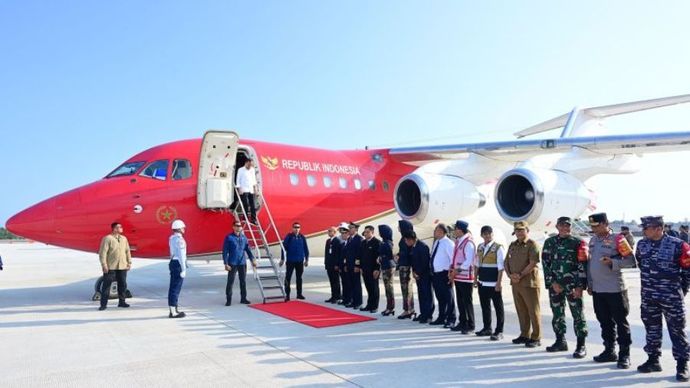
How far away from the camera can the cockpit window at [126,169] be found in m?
10.9

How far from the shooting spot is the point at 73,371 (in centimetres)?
549

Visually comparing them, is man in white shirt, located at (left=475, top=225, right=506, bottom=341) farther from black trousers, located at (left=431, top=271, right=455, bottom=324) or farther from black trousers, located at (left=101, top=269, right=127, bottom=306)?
black trousers, located at (left=101, top=269, right=127, bottom=306)

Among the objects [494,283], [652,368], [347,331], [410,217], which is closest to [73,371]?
[347,331]

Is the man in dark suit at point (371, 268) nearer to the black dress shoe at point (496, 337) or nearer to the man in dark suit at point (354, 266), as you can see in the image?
the man in dark suit at point (354, 266)

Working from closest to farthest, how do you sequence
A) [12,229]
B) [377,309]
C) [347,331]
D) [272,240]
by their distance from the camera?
1. [347,331]
2. [377,309]
3. [12,229]
4. [272,240]

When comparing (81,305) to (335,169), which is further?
(335,169)

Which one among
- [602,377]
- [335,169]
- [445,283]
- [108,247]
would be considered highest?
[335,169]

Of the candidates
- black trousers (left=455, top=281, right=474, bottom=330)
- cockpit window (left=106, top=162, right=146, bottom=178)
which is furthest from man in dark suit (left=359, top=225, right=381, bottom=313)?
cockpit window (left=106, top=162, right=146, bottom=178)

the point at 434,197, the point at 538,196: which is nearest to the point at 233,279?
the point at 434,197

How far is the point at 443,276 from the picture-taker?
26.5 feet

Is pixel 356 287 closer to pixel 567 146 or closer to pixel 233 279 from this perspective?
pixel 233 279

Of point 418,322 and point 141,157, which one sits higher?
point 141,157

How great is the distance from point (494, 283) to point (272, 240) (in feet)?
20.3

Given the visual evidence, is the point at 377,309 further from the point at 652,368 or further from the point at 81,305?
the point at 81,305
